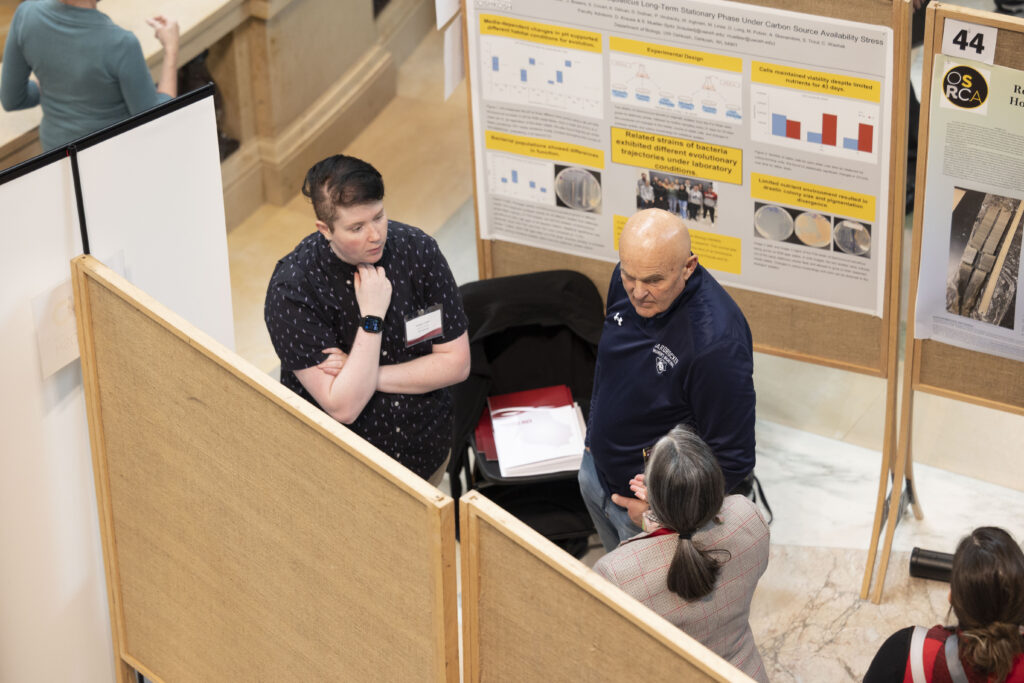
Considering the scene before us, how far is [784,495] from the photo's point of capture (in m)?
4.35

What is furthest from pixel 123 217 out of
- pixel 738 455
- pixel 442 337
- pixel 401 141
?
pixel 401 141

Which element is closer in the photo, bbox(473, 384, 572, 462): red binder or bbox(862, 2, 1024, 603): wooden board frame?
bbox(862, 2, 1024, 603): wooden board frame

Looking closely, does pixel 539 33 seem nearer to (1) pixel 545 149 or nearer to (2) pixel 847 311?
(1) pixel 545 149

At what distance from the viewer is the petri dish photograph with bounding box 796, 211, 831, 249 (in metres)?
3.57

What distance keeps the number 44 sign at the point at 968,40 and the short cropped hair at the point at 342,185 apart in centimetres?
137

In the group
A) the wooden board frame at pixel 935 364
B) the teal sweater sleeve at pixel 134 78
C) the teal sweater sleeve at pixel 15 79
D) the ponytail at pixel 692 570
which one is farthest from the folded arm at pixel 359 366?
the teal sweater sleeve at pixel 15 79

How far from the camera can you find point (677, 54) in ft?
11.5

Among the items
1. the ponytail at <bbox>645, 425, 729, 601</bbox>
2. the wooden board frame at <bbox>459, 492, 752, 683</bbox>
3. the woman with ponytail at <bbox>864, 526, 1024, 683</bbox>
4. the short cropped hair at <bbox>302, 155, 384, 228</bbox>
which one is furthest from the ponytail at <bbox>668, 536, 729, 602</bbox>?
the short cropped hair at <bbox>302, 155, 384, 228</bbox>

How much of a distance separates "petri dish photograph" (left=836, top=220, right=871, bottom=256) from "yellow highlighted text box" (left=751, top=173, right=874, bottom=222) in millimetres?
29

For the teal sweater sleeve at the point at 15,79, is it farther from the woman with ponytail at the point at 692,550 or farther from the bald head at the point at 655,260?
the woman with ponytail at the point at 692,550

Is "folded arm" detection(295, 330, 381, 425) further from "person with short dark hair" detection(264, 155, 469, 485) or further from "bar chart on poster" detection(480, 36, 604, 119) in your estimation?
"bar chart on poster" detection(480, 36, 604, 119)

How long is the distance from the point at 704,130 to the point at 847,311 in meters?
0.65

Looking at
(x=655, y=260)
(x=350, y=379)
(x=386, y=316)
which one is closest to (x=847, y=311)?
(x=655, y=260)

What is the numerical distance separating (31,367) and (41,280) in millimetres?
182
